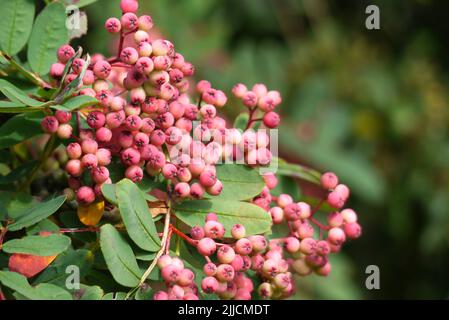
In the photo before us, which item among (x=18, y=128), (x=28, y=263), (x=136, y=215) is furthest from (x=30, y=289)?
(x=18, y=128)

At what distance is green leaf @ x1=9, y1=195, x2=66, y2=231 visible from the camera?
3.16 feet

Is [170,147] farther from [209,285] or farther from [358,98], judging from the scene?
[358,98]

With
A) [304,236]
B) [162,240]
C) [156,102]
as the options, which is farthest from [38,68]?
[304,236]

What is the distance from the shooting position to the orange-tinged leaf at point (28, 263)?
0.96m

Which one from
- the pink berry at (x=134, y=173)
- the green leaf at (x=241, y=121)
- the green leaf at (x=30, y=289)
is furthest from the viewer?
the green leaf at (x=241, y=121)

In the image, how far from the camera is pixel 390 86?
3.14 meters

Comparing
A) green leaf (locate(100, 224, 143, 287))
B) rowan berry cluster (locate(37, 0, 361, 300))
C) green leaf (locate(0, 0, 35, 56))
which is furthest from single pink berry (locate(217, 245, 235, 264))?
green leaf (locate(0, 0, 35, 56))

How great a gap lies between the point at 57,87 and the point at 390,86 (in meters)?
2.32

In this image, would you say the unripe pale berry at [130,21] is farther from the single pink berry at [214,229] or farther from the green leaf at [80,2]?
the single pink berry at [214,229]

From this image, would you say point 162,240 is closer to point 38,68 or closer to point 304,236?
point 304,236

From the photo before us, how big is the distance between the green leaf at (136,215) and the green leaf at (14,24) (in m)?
0.34

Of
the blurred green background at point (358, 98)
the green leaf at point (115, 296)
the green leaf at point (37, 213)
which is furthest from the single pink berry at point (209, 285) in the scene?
the blurred green background at point (358, 98)

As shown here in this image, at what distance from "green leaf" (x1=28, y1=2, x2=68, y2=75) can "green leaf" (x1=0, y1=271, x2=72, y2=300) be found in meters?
0.36

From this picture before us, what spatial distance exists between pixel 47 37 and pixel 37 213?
0.32m
